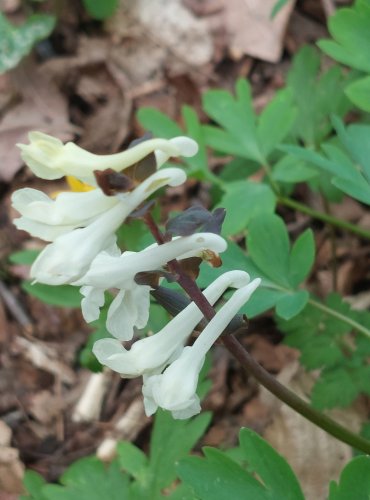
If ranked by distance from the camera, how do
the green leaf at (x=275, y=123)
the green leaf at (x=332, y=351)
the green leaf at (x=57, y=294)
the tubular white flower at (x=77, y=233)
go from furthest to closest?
the green leaf at (x=275, y=123) < the green leaf at (x=57, y=294) < the green leaf at (x=332, y=351) < the tubular white flower at (x=77, y=233)

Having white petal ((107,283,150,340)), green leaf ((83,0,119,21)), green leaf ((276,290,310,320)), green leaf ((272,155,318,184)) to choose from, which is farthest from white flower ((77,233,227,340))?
green leaf ((83,0,119,21))

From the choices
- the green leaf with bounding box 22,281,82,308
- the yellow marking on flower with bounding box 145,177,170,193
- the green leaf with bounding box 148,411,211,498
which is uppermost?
the yellow marking on flower with bounding box 145,177,170,193

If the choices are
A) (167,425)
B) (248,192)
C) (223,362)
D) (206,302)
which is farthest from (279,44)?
(206,302)

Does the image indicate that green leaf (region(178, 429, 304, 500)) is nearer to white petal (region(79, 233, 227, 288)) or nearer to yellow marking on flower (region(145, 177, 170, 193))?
white petal (region(79, 233, 227, 288))

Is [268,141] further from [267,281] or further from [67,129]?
[67,129]

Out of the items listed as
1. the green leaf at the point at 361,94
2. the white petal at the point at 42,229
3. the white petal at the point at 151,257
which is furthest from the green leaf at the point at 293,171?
the white petal at the point at 42,229

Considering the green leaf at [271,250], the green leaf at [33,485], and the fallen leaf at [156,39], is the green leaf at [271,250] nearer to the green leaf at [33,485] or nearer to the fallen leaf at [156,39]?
the green leaf at [33,485]
